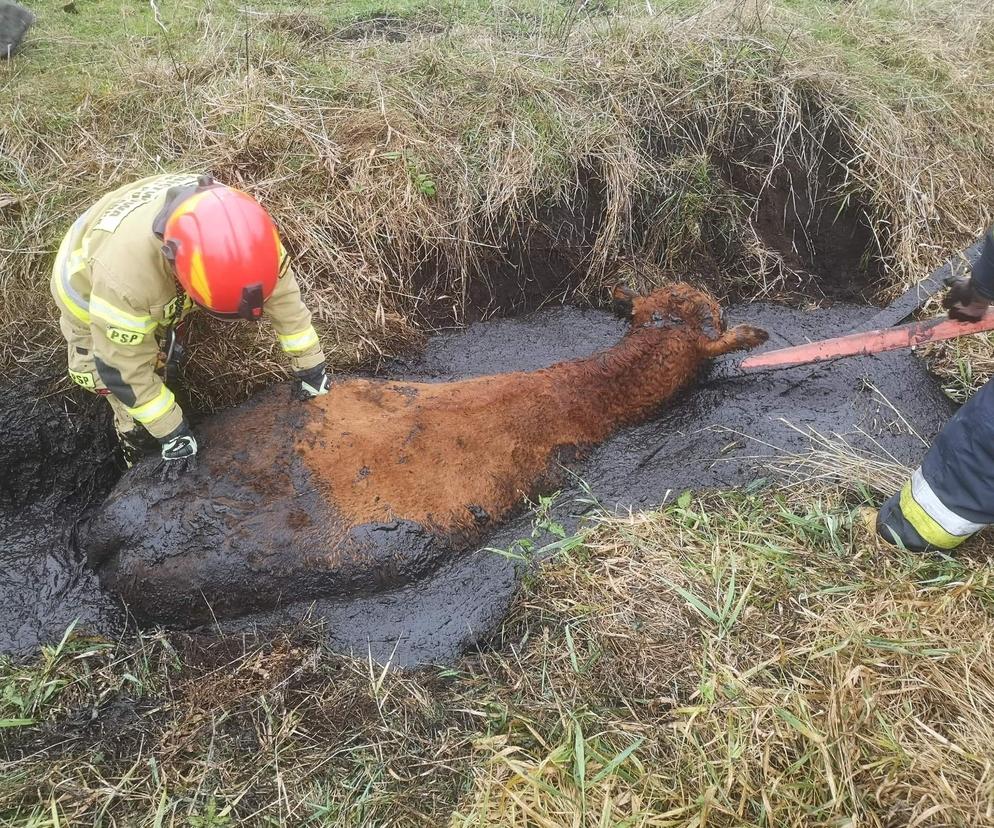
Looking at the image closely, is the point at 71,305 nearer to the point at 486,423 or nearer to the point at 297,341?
the point at 297,341

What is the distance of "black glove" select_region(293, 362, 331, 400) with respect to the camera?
2.63m

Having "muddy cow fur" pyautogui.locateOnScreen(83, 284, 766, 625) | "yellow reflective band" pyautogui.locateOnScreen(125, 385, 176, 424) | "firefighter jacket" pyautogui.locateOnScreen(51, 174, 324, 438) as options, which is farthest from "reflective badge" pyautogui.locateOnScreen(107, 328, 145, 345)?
"muddy cow fur" pyautogui.locateOnScreen(83, 284, 766, 625)

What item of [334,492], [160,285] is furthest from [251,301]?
[334,492]

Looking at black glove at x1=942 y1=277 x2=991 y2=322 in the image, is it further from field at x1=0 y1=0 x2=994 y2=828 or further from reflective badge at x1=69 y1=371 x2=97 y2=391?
reflective badge at x1=69 y1=371 x2=97 y2=391

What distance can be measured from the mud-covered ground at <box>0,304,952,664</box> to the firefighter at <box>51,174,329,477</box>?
1.60ft

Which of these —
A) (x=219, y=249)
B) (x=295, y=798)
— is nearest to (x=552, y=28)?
(x=219, y=249)

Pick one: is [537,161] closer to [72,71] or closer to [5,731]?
[72,71]

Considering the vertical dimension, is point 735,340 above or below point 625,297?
below

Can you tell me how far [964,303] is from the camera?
275 centimetres

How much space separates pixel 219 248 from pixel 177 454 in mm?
832

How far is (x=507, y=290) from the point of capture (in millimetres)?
3723

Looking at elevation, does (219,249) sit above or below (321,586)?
above

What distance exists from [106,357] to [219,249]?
64 centimetres

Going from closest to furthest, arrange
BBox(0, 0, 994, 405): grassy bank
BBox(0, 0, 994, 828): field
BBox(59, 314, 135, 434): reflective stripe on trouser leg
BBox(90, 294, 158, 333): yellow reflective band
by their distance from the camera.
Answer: BBox(0, 0, 994, 828): field, BBox(90, 294, 158, 333): yellow reflective band, BBox(59, 314, 135, 434): reflective stripe on trouser leg, BBox(0, 0, 994, 405): grassy bank
